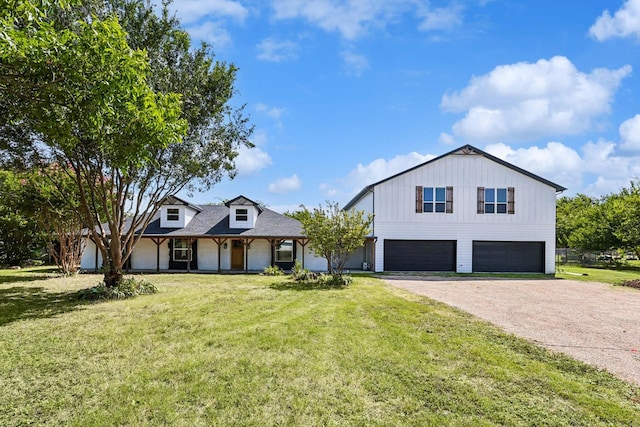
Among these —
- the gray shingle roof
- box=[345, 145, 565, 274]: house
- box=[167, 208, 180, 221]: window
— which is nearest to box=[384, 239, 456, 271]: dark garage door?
box=[345, 145, 565, 274]: house

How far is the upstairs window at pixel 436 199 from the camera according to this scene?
22.5m

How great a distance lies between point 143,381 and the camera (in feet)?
16.3

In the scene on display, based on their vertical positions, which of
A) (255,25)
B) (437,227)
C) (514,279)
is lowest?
(514,279)

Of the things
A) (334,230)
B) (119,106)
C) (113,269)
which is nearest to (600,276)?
(334,230)

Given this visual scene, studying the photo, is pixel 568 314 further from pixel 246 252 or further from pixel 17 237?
pixel 17 237

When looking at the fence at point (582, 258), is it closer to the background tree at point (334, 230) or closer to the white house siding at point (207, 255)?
the background tree at point (334, 230)

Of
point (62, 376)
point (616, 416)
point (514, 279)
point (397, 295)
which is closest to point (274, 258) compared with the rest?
point (397, 295)

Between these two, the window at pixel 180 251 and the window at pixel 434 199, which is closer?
the window at pixel 434 199

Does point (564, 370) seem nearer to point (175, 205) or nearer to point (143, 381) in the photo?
point (143, 381)

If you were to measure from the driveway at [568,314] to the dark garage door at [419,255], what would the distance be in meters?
6.32

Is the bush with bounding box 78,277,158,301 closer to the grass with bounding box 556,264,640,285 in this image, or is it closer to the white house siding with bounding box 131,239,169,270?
the white house siding with bounding box 131,239,169,270

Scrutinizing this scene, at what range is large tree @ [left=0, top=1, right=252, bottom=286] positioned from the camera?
16.6ft

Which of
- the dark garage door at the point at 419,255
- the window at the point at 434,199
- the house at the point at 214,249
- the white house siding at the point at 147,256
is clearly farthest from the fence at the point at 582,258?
the white house siding at the point at 147,256

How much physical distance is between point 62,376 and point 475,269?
2175cm
